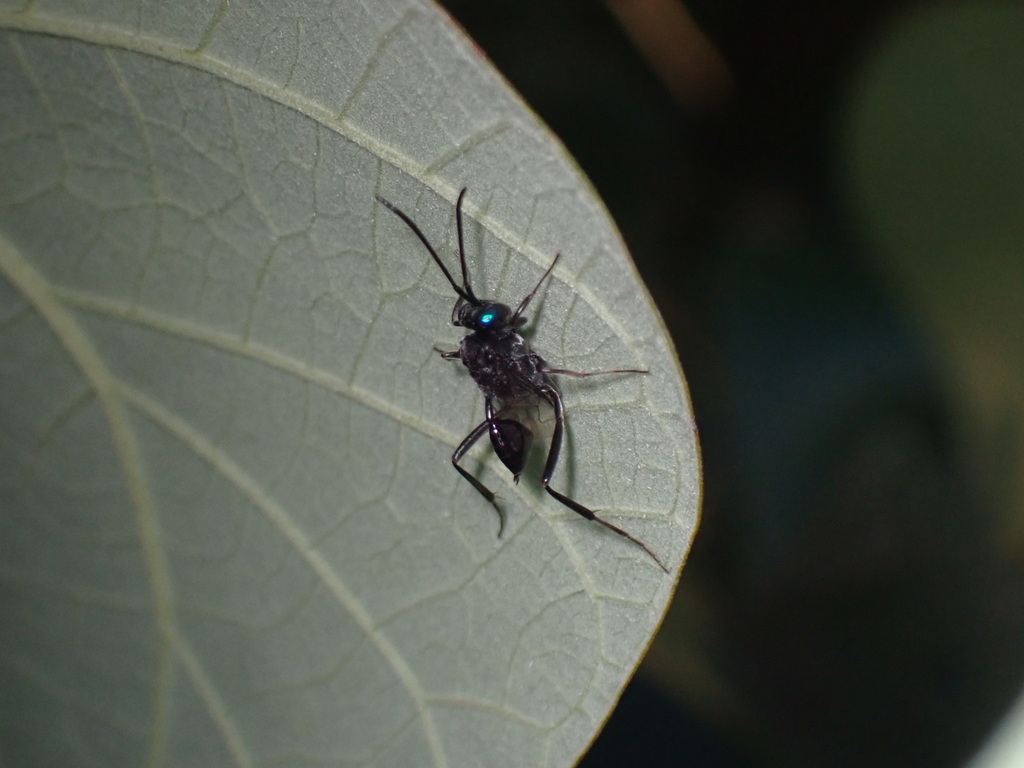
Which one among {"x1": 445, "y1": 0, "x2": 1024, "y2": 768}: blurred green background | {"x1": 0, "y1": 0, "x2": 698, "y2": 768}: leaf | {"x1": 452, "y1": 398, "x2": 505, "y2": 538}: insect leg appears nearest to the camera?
{"x1": 0, "y1": 0, "x2": 698, "y2": 768}: leaf

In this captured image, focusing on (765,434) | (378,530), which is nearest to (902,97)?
(765,434)

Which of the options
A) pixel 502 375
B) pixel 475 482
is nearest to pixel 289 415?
pixel 475 482

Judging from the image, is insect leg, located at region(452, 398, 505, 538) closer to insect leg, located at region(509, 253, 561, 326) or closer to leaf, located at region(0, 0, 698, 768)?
leaf, located at region(0, 0, 698, 768)

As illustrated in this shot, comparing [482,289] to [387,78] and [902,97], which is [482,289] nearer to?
[387,78]

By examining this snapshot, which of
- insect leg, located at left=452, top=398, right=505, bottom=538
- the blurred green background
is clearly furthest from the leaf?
the blurred green background

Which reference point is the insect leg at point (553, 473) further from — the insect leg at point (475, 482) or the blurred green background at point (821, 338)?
the blurred green background at point (821, 338)

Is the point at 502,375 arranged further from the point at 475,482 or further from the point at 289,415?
the point at 289,415

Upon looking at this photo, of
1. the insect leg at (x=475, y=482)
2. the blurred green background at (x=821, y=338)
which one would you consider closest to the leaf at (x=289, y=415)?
the insect leg at (x=475, y=482)
